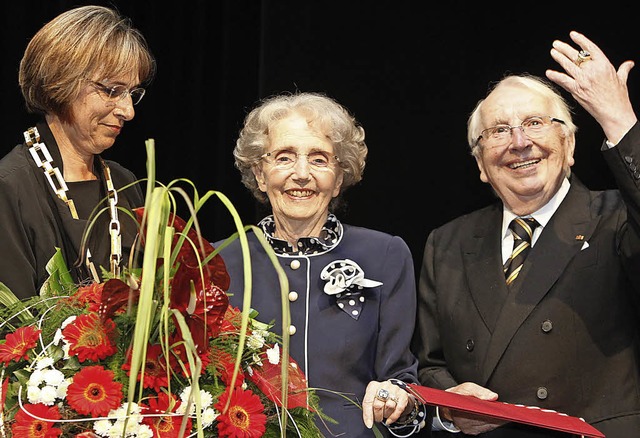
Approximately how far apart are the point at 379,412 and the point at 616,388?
0.79m

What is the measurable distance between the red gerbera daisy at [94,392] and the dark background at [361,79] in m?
2.35

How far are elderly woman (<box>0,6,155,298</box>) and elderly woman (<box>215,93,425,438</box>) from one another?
1.26ft

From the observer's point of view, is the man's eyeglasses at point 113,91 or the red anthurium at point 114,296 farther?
the man's eyeglasses at point 113,91

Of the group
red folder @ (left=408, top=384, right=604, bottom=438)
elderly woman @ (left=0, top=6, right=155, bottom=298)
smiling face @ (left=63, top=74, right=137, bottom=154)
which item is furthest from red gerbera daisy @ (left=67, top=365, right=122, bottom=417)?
smiling face @ (left=63, top=74, right=137, bottom=154)

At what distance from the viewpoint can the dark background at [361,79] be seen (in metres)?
3.82

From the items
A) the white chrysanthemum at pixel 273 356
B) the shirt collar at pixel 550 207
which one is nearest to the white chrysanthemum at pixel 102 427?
the white chrysanthemum at pixel 273 356

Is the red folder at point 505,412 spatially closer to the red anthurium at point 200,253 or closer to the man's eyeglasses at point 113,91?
the red anthurium at point 200,253

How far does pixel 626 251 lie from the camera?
98.0 inches

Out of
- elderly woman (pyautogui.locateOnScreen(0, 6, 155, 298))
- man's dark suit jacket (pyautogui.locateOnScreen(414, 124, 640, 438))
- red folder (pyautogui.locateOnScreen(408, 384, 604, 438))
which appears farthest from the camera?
man's dark suit jacket (pyautogui.locateOnScreen(414, 124, 640, 438))

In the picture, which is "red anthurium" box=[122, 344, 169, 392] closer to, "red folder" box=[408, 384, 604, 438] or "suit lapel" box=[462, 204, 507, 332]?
"red folder" box=[408, 384, 604, 438]

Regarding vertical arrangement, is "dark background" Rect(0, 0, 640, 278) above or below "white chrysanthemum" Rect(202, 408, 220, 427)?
above

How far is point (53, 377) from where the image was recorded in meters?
1.51

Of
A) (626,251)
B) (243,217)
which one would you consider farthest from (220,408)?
(243,217)

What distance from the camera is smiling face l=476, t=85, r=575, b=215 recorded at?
110 inches
